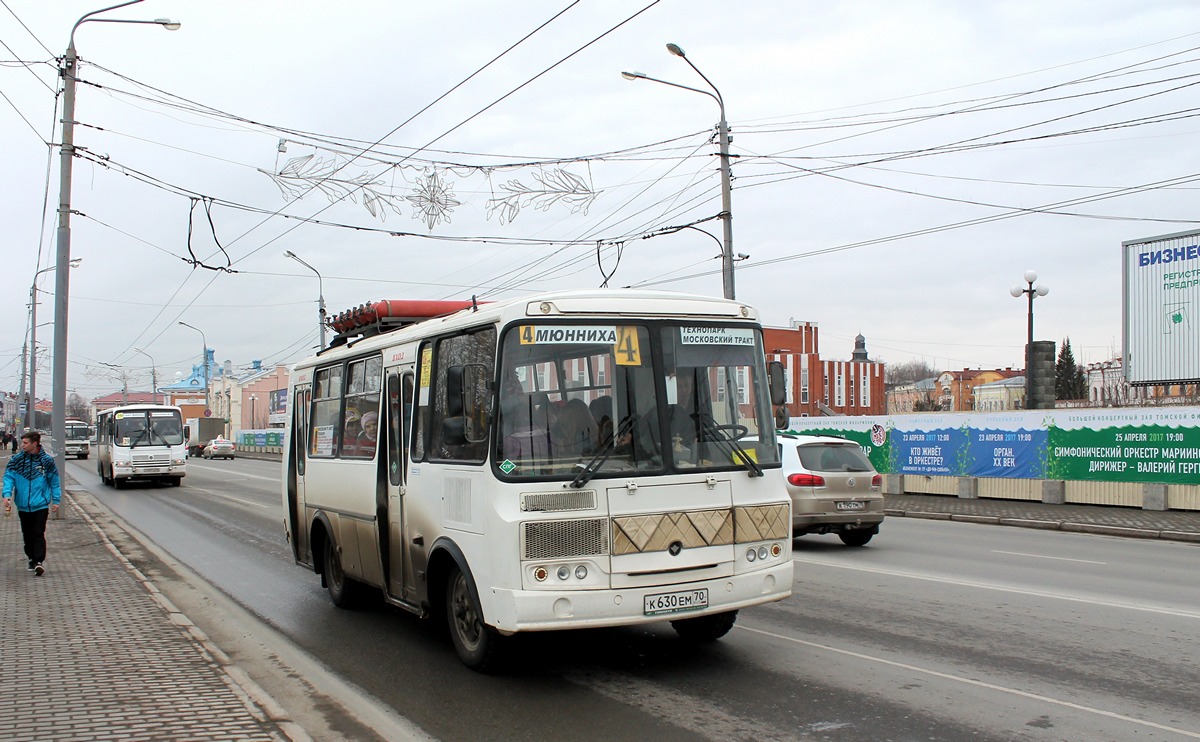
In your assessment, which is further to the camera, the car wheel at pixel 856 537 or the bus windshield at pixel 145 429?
the bus windshield at pixel 145 429

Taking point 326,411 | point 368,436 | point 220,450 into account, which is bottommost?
point 220,450

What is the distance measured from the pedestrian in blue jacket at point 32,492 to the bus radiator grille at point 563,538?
8.38 meters

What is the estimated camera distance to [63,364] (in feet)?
62.6

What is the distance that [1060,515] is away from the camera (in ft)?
64.5

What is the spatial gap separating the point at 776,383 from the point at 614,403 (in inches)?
61.8

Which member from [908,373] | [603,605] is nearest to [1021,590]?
[603,605]

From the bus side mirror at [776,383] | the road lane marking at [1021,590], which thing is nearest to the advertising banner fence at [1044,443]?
the road lane marking at [1021,590]

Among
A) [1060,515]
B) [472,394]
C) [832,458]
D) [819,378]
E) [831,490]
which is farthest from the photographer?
[819,378]

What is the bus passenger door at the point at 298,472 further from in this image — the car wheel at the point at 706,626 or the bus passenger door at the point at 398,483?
the car wheel at the point at 706,626

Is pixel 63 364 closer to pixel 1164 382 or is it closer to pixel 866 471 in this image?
pixel 866 471

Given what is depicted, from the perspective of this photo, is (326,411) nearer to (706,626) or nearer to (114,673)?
(114,673)

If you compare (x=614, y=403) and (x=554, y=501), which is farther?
(x=614, y=403)

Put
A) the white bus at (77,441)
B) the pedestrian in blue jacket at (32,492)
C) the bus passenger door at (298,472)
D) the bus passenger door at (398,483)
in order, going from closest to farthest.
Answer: the bus passenger door at (398,483)
the bus passenger door at (298,472)
the pedestrian in blue jacket at (32,492)
the white bus at (77,441)

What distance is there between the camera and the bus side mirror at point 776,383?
7629mm
